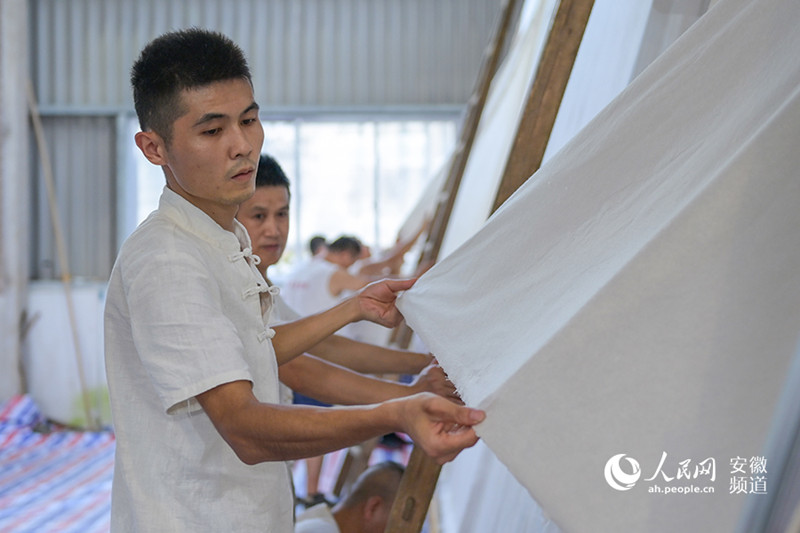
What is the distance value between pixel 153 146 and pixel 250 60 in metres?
5.75

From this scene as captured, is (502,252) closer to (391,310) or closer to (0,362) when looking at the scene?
(391,310)

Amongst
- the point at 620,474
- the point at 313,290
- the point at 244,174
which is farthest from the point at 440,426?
the point at 313,290

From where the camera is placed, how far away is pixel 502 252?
1.07m

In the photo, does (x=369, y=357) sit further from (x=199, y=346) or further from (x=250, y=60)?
(x=250, y=60)

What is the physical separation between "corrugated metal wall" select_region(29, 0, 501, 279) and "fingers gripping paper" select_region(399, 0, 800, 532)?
18.9ft

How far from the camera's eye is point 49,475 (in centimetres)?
477

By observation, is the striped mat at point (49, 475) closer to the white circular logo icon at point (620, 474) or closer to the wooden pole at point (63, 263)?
the wooden pole at point (63, 263)

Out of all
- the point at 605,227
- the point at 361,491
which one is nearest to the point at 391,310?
the point at 605,227

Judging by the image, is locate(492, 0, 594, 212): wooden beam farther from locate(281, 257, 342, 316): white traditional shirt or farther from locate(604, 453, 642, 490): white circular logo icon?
locate(281, 257, 342, 316): white traditional shirt

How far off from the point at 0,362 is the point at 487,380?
582cm

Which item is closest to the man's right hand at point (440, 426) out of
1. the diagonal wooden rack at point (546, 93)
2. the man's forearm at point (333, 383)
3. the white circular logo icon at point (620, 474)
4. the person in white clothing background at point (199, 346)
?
the person in white clothing background at point (199, 346)

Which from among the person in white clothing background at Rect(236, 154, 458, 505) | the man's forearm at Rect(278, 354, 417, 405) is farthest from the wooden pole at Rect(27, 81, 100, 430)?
the man's forearm at Rect(278, 354, 417, 405)

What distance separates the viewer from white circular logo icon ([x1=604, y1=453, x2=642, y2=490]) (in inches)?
29.6

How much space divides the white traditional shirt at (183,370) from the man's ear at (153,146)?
47 mm
